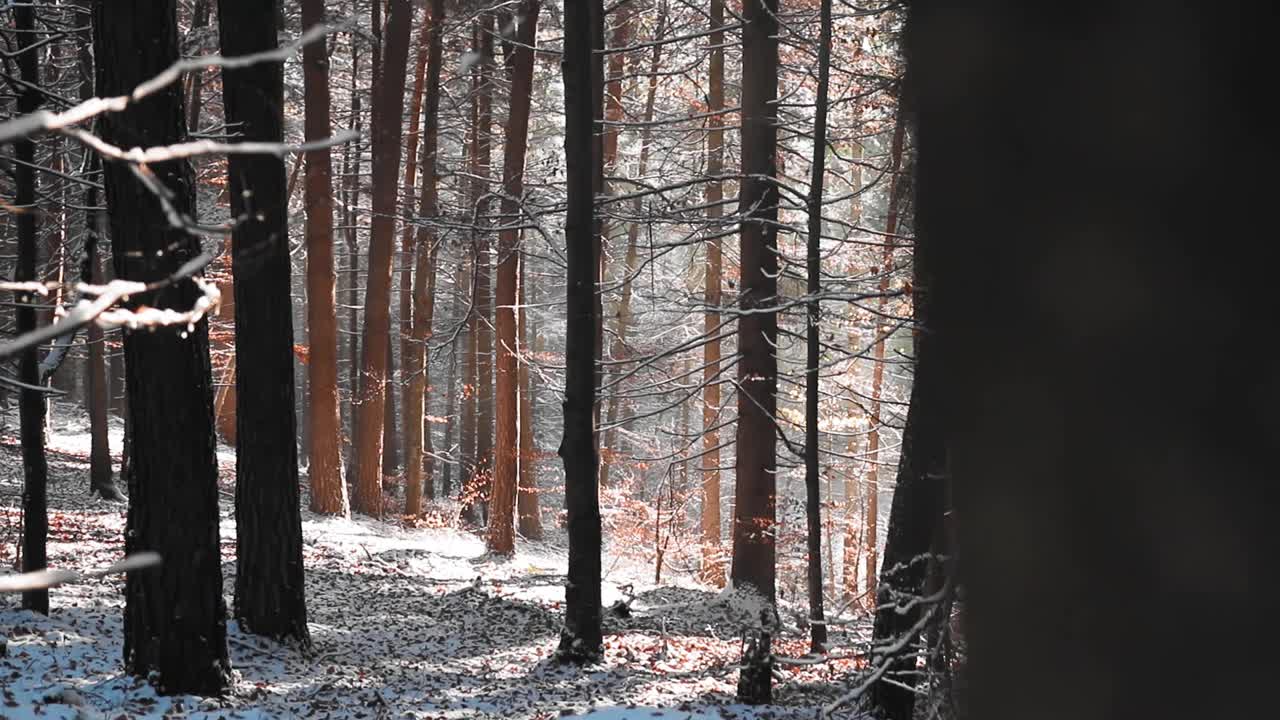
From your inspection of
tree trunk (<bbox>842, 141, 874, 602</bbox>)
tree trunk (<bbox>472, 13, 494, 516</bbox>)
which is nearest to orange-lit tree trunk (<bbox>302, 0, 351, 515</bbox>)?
tree trunk (<bbox>472, 13, 494, 516</bbox>)

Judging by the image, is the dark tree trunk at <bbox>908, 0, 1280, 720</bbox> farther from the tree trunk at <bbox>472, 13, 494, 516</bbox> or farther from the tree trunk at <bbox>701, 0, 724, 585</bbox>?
the tree trunk at <bbox>472, 13, 494, 516</bbox>

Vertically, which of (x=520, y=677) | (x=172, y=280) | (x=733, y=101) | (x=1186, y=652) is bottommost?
(x=520, y=677)

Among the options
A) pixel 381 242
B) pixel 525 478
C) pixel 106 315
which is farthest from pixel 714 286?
pixel 106 315

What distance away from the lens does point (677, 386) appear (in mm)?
11117

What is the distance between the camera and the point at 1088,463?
30.6 inches

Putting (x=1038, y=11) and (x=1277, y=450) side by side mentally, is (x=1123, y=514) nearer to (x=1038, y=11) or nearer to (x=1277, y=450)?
(x=1277, y=450)

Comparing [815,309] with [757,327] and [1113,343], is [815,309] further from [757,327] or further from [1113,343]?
[1113,343]

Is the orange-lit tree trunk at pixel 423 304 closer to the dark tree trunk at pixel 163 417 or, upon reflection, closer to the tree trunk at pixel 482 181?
the tree trunk at pixel 482 181

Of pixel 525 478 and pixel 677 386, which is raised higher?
pixel 677 386

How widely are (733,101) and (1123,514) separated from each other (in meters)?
19.9

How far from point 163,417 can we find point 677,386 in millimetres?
5982

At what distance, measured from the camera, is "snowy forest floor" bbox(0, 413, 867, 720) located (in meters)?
6.74

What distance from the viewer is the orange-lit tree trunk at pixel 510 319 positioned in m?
14.5

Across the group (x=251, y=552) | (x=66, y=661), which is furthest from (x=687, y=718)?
(x=66, y=661)
